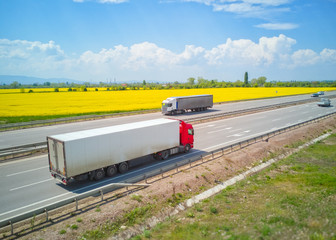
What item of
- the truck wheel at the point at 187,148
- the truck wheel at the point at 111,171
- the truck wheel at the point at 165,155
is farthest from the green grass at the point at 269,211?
the truck wheel at the point at 187,148

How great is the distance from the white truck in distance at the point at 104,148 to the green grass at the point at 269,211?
613 cm

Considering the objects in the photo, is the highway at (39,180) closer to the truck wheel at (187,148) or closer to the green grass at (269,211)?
the truck wheel at (187,148)

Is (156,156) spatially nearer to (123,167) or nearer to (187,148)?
(187,148)

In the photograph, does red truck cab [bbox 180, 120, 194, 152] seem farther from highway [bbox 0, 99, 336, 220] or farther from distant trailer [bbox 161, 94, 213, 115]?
distant trailer [bbox 161, 94, 213, 115]

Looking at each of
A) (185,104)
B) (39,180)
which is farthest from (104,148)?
(185,104)

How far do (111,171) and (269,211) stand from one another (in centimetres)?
974

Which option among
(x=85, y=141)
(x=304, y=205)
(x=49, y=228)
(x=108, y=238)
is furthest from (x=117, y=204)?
(x=304, y=205)

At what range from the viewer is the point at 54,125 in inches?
1465

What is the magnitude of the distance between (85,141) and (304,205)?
40.4 ft

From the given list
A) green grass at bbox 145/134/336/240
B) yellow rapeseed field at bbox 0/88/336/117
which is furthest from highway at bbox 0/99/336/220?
yellow rapeseed field at bbox 0/88/336/117

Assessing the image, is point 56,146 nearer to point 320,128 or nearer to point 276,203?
point 276,203

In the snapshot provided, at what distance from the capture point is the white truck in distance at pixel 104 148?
14.0 m

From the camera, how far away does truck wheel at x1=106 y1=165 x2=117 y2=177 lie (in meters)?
16.0

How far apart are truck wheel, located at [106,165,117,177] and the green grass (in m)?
6.14
